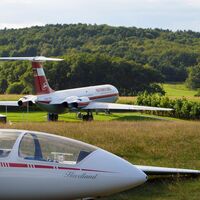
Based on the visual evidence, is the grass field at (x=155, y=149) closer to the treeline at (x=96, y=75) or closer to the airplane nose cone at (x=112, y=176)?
the airplane nose cone at (x=112, y=176)

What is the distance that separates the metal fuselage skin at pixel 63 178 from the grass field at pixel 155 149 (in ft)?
7.90

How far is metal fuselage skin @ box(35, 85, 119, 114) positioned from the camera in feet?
135

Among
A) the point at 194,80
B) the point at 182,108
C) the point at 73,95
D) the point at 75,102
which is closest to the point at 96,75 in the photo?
the point at 194,80

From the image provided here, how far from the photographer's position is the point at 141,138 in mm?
17109

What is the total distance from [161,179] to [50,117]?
1151 inches

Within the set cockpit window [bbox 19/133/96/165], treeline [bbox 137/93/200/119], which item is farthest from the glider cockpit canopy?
treeline [bbox 137/93/200/119]

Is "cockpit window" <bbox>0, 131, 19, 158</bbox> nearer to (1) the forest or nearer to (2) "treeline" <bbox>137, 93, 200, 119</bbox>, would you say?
(2) "treeline" <bbox>137, 93, 200, 119</bbox>

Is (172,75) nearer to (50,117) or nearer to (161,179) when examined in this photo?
(50,117)

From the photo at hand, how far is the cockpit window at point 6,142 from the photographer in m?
8.44

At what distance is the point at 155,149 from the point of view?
15859mm

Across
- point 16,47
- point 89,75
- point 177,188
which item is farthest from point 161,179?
point 16,47

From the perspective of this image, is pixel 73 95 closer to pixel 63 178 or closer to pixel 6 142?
pixel 6 142

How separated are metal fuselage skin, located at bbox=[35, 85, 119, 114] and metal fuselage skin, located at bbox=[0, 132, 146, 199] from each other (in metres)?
32.6

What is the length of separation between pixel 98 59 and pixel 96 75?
158 inches
